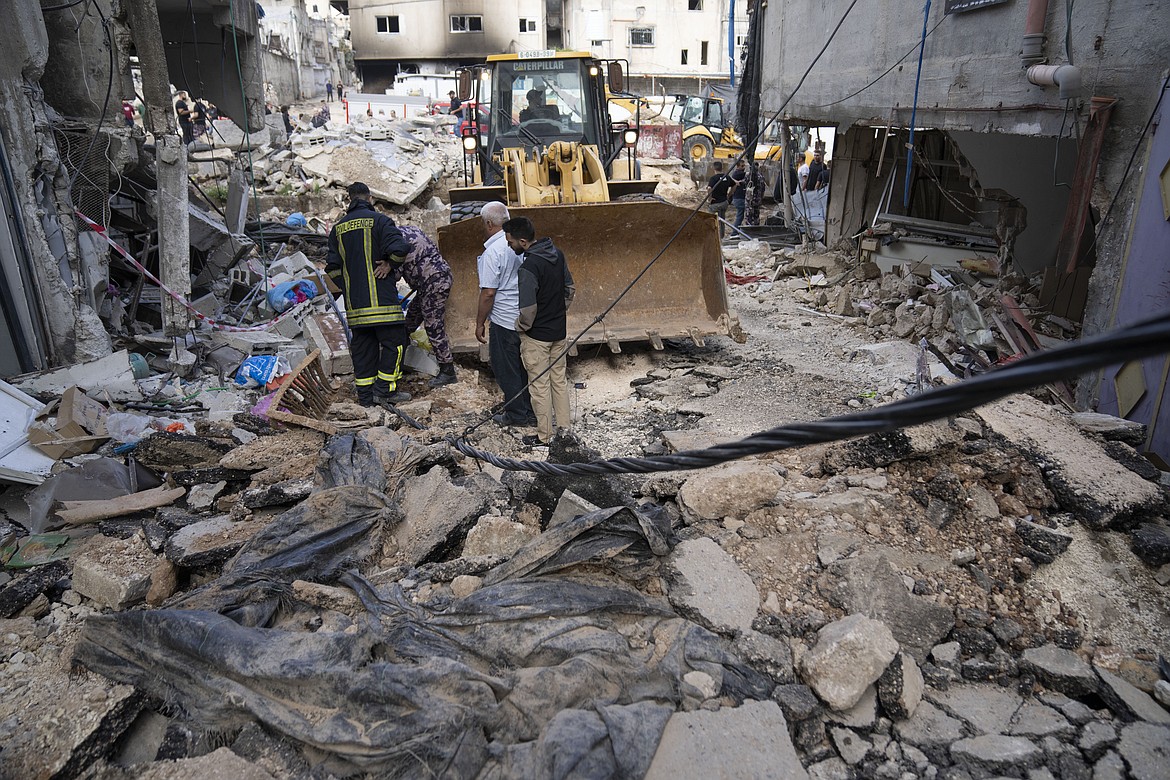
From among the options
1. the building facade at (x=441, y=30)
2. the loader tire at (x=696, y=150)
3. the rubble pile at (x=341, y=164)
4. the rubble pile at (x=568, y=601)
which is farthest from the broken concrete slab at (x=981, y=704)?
the building facade at (x=441, y=30)

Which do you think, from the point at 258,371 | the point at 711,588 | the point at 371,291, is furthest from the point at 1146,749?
the point at 258,371

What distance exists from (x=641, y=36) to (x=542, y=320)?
3090cm

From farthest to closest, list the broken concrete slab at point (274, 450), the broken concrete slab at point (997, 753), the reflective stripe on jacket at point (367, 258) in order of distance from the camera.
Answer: the reflective stripe on jacket at point (367, 258)
the broken concrete slab at point (274, 450)
the broken concrete slab at point (997, 753)

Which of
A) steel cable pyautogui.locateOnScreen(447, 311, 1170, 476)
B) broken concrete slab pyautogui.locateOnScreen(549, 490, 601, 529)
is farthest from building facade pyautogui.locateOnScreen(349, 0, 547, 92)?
steel cable pyautogui.locateOnScreen(447, 311, 1170, 476)

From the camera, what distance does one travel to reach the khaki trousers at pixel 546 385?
198 inches

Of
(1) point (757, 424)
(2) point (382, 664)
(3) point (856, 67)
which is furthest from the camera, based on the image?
(3) point (856, 67)

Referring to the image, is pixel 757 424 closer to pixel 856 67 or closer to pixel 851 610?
pixel 851 610

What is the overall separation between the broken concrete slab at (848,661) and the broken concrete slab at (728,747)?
22cm

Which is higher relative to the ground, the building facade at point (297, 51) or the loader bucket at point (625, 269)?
the building facade at point (297, 51)

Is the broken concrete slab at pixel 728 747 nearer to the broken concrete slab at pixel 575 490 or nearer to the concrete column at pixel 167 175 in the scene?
the broken concrete slab at pixel 575 490

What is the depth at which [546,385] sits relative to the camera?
17.0ft

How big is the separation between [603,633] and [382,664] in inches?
31.2

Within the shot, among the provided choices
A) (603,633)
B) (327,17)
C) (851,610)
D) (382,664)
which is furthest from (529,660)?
(327,17)

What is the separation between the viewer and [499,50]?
109 feet
